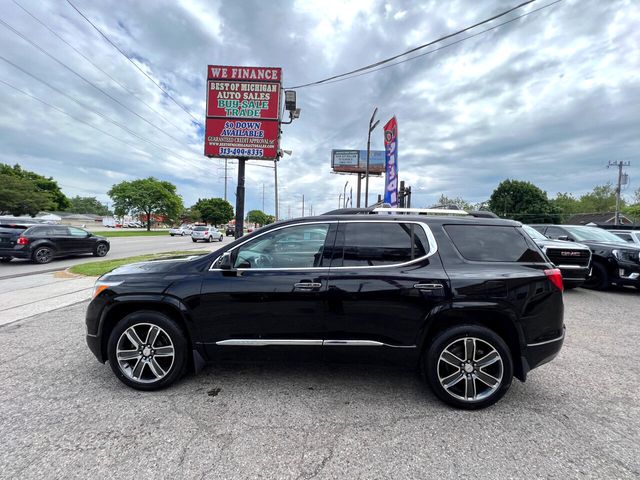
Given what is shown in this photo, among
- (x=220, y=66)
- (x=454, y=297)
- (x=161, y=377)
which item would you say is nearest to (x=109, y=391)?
(x=161, y=377)

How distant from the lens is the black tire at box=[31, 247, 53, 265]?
11.0m

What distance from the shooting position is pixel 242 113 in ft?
41.6

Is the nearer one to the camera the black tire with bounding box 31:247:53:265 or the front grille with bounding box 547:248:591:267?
the front grille with bounding box 547:248:591:267

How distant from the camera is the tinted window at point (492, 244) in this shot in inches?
110

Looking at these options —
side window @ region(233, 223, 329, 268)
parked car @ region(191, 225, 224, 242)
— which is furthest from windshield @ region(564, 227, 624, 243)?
parked car @ region(191, 225, 224, 242)

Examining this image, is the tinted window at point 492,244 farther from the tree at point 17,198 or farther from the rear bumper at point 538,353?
the tree at point 17,198

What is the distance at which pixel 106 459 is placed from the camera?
2000 mm

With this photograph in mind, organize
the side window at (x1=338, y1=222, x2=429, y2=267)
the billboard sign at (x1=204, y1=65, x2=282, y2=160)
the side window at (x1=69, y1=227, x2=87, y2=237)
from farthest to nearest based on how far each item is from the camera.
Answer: the side window at (x1=69, y1=227, x2=87, y2=237) < the billboard sign at (x1=204, y1=65, x2=282, y2=160) < the side window at (x1=338, y1=222, x2=429, y2=267)

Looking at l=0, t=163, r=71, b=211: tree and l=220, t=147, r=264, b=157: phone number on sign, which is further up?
l=0, t=163, r=71, b=211: tree

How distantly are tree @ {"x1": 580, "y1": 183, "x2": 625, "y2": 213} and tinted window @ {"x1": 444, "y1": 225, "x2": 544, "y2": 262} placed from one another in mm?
84752

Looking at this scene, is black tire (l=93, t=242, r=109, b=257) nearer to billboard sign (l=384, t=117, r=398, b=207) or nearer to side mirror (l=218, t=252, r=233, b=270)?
billboard sign (l=384, t=117, r=398, b=207)

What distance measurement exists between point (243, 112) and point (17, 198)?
43606mm

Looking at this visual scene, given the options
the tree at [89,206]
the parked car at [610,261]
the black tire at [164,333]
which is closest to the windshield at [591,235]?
the parked car at [610,261]

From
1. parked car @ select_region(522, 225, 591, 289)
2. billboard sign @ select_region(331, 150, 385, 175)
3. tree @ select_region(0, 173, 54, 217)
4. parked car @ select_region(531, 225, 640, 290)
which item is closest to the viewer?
parked car @ select_region(522, 225, 591, 289)
